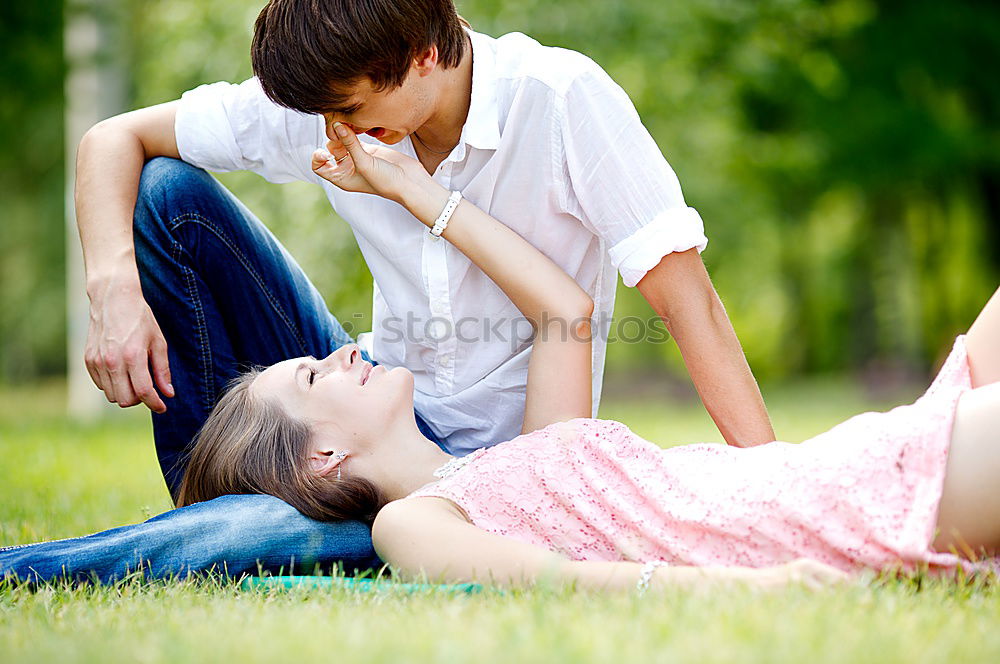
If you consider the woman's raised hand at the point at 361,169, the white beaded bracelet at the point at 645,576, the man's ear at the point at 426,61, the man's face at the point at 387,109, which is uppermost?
the man's ear at the point at 426,61

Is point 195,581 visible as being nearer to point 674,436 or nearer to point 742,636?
point 742,636

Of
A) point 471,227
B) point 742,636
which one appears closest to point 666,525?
point 742,636

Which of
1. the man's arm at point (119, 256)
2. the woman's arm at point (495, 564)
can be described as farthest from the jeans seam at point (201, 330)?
the woman's arm at point (495, 564)

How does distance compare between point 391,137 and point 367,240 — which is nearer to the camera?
point 391,137

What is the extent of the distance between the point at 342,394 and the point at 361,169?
2.15 ft

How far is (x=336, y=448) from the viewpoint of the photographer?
8.75 feet

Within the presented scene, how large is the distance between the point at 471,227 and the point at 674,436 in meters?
3.96

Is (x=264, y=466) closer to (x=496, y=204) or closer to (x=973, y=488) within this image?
(x=496, y=204)

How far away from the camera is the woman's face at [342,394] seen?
269cm

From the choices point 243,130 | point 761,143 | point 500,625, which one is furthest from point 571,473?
point 761,143

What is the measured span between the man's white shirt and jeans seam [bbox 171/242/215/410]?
1.24 ft

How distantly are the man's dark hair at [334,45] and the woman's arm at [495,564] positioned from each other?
110cm

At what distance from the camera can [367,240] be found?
10.4 feet

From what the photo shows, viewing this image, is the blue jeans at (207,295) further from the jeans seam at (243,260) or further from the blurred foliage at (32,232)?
the blurred foliage at (32,232)
